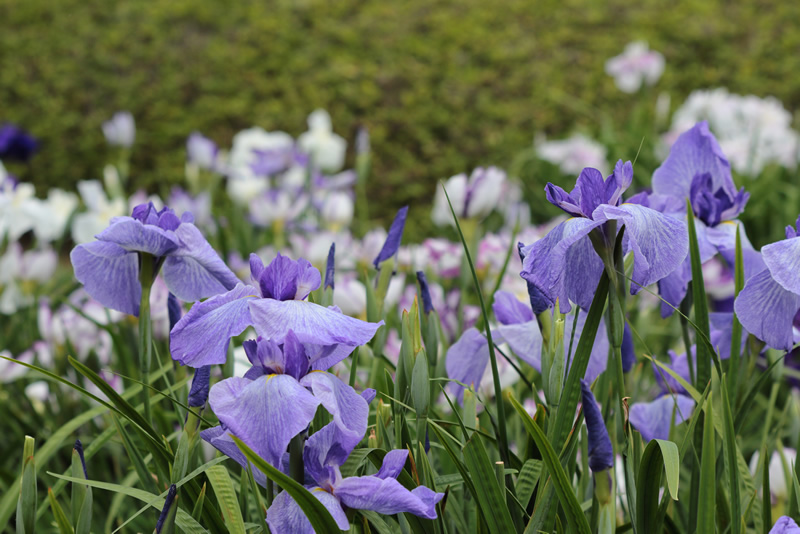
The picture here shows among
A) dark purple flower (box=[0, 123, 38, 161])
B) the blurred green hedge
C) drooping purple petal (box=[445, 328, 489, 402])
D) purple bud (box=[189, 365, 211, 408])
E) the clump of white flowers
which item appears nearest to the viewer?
purple bud (box=[189, 365, 211, 408])

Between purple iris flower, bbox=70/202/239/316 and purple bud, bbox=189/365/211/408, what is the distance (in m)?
0.13

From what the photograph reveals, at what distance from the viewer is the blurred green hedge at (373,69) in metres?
4.66

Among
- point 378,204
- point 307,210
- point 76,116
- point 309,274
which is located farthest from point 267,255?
point 76,116

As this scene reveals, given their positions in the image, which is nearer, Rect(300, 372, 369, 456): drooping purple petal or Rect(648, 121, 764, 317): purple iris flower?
Rect(300, 372, 369, 456): drooping purple petal

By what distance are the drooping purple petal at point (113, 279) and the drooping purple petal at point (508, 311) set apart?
429mm

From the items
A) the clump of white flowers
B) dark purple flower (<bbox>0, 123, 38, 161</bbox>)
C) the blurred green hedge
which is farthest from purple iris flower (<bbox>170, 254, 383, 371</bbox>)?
the blurred green hedge

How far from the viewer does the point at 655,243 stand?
2.10 ft

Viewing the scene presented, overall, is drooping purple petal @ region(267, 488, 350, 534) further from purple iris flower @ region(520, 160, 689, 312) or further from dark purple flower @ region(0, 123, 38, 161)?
dark purple flower @ region(0, 123, 38, 161)

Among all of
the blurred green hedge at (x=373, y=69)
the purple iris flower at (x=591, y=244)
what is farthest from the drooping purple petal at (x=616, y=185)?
the blurred green hedge at (x=373, y=69)

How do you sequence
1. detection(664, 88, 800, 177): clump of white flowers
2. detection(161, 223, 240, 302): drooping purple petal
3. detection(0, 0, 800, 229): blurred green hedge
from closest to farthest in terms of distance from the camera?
1. detection(161, 223, 240, 302): drooping purple petal
2. detection(664, 88, 800, 177): clump of white flowers
3. detection(0, 0, 800, 229): blurred green hedge

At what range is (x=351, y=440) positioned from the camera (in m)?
0.61

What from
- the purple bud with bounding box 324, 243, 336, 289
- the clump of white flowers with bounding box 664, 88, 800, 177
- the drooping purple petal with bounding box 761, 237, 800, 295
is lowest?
the clump of white flowers with bounding box 664, 88, 800, 177

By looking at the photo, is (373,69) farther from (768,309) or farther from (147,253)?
(768,309)

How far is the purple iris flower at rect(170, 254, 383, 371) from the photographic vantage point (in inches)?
23.5
